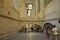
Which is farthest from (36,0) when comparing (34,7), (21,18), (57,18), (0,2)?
(0,2)

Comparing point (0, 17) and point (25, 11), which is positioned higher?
point (25, 11)

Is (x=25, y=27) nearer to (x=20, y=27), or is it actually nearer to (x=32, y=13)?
(x=20, y=27)

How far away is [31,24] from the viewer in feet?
44.9

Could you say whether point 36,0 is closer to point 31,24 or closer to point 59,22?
point 31,24

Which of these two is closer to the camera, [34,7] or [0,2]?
[0,2]

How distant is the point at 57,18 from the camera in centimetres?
771

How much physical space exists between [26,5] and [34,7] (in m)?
0.86

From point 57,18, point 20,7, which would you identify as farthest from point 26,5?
point 57,18

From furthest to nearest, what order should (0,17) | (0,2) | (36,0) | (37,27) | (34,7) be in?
(36,0), (34,7), (37,27), (0,2), (0,17)

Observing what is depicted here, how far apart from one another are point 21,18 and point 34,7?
1955mm

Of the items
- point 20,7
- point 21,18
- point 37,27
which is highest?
point 20,7

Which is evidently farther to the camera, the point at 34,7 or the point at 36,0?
the point at 36,0

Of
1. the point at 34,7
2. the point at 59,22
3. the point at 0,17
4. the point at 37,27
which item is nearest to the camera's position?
the point at 0,17

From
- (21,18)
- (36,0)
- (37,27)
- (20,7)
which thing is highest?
(36,0)
